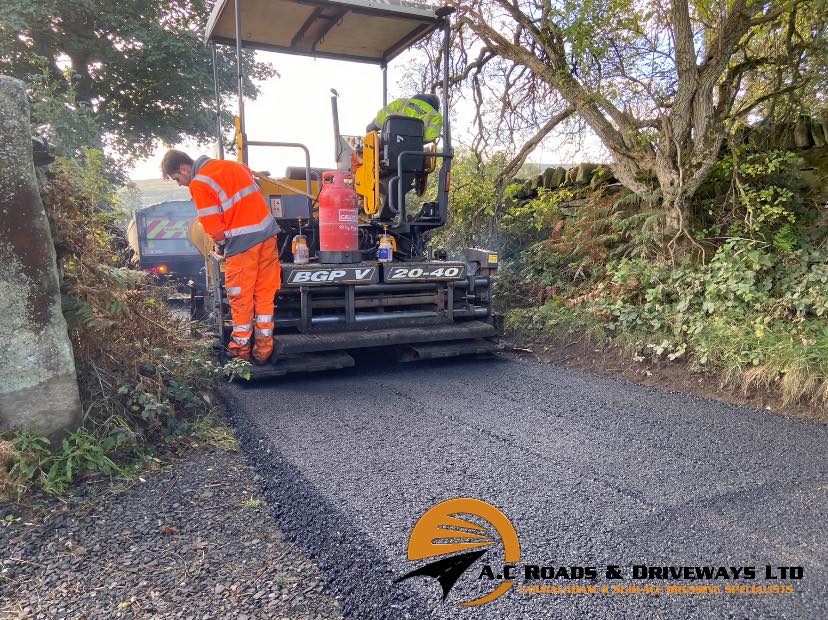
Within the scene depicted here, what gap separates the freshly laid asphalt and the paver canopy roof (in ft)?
10.4

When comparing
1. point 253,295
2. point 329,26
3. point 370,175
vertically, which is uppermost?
point 329,26

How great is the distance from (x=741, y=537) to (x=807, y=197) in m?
3.95

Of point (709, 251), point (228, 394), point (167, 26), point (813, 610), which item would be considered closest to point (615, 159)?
point (709, 251)

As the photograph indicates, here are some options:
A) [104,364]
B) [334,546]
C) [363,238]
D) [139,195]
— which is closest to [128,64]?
[139,195]

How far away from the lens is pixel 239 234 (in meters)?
4.07

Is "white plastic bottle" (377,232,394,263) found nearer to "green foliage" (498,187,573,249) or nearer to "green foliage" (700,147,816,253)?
"green foliage" (498,187,573,249)

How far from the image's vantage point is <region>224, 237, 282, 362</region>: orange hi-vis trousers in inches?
162

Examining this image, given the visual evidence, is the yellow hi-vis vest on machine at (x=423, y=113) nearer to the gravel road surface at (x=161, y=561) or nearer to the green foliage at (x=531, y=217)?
the green foliage at (x=531, y=217)

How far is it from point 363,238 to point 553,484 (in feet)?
11.5

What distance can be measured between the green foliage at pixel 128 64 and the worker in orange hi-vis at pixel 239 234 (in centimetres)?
774

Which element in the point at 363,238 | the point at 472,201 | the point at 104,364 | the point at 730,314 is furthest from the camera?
the point at 472,201

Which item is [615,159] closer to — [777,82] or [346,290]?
[777,82]

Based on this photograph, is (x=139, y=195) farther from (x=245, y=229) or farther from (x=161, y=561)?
(x=161, y=561)

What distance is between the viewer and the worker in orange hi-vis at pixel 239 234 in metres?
3.99
